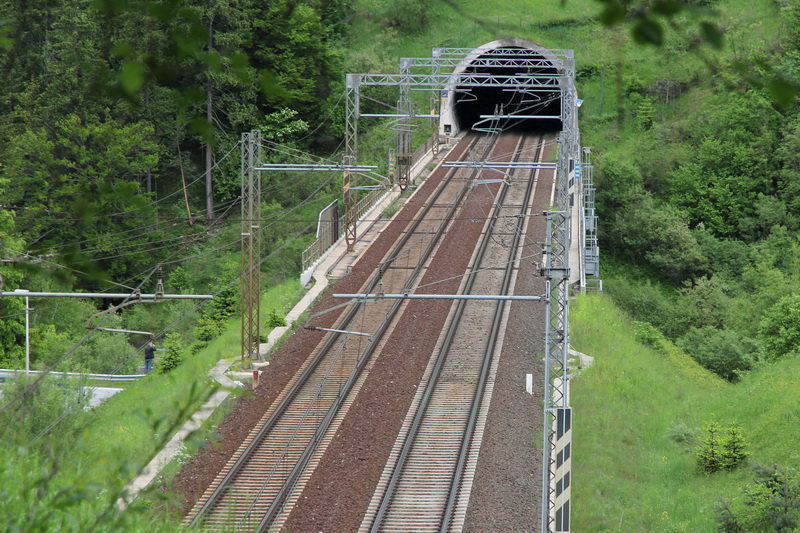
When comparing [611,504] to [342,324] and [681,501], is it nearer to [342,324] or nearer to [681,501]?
[681,501]

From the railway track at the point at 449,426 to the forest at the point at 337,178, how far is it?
149 inches

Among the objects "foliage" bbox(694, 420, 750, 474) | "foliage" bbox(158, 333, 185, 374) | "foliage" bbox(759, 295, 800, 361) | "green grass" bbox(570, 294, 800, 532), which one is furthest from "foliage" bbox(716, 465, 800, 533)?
"foliage" bbox(158, 333, 185, 374)

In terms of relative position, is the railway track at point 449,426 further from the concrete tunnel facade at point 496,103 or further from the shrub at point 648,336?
the concrete tunnel facade at point 496,103

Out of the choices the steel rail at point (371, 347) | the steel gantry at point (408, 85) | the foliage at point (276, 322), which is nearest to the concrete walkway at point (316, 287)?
the foliage at point (276, 322)

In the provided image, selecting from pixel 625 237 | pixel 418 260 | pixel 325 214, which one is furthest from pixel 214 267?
pixel 625 237

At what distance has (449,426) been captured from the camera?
19.5 meters

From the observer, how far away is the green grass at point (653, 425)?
17344 millimetres

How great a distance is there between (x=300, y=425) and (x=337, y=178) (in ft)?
77.9

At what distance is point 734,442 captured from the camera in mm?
19328

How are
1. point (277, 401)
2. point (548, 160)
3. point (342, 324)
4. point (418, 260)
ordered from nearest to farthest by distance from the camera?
point (277, 401) → point (342, 324) → point (418, 260) → point (548, 160)

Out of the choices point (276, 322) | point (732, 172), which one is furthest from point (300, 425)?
point (732, 172)

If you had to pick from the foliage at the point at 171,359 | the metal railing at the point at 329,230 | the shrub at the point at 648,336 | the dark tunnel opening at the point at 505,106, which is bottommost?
the foliage at the point at 171,359

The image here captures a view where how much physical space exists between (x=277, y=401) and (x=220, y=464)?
3.03m

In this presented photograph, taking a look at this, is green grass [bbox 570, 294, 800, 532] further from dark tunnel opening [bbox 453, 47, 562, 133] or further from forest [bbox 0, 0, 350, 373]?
dark tunnel opening [bbox 453, 47, 562, 133]
